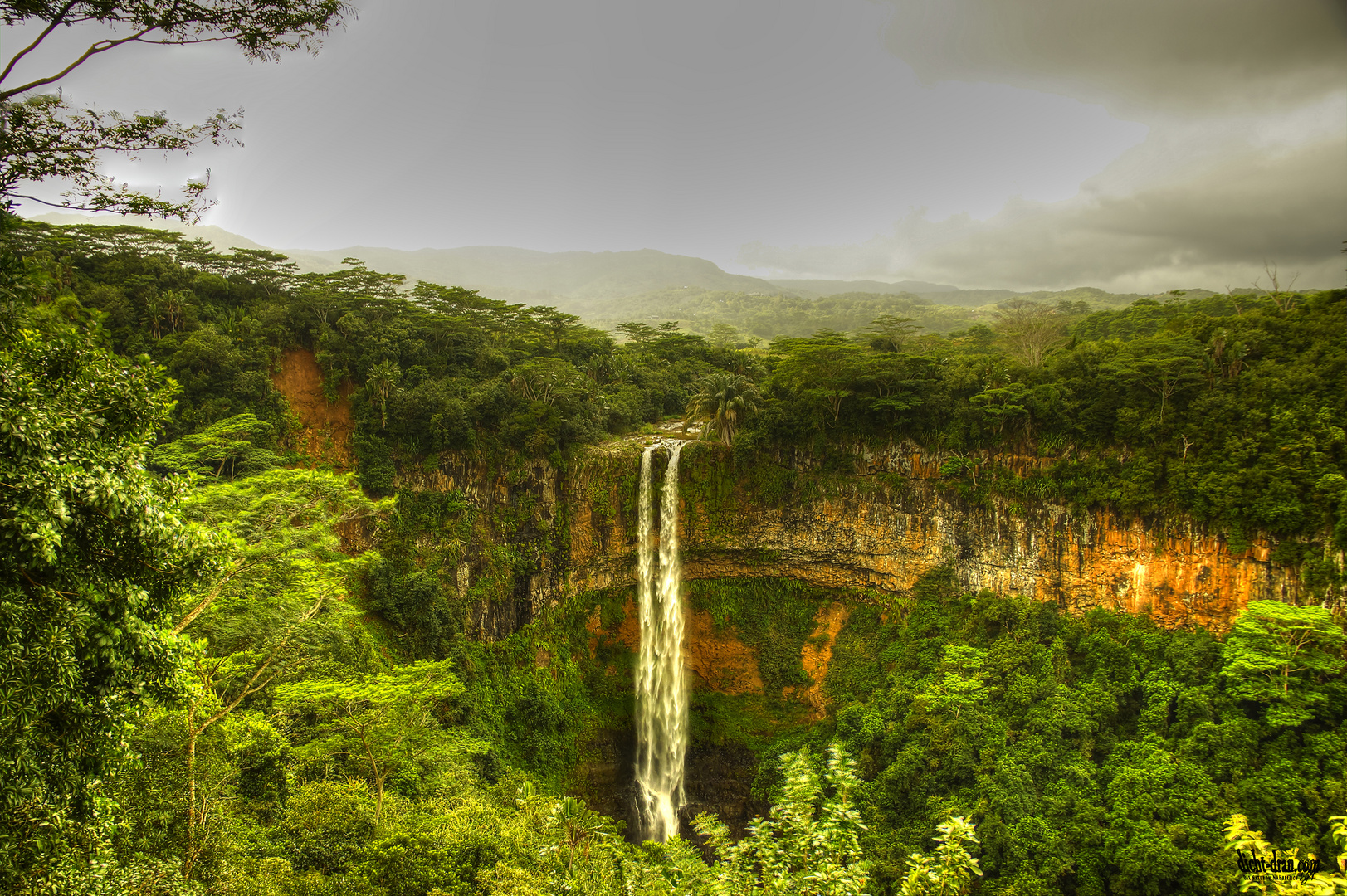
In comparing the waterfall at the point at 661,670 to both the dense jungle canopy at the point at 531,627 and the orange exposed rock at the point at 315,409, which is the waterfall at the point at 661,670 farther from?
the orange exposed rock at the point at 315,409

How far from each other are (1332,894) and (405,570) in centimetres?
2342

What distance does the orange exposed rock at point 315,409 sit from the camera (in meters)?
23.5

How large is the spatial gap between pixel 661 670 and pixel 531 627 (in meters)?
5.97

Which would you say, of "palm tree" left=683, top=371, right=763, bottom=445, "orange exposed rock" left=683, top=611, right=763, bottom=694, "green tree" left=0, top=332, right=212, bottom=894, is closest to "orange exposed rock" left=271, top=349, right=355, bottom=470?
"palm tree" left=683, top=371, right=763, bottom=445

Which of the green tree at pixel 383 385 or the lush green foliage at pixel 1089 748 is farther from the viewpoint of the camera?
the green tree at pixel 383 385

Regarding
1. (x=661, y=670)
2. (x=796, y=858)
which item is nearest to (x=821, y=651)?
(x=661, y=670)

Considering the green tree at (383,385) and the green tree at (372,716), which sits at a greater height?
the green tree at (383,385)

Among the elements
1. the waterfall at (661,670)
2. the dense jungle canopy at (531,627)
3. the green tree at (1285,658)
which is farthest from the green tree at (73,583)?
the waterfall at (661,670)

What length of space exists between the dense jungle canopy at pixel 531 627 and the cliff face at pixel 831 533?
715mm

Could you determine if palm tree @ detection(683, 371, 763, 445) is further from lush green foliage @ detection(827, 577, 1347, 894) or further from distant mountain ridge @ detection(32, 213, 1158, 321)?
distant mountain ridge @ detection(32, 213, 1158, 321)

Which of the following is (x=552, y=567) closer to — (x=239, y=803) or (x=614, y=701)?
(x=614, y=701)

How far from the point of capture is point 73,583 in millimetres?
4504

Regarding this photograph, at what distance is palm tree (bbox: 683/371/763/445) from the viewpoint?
26391 mm

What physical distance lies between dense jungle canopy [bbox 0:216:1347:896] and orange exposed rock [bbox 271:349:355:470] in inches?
21.3
